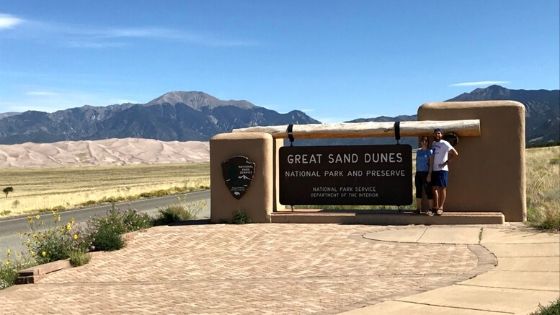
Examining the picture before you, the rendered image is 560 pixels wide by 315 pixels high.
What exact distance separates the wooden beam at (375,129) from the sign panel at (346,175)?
37 centimetres

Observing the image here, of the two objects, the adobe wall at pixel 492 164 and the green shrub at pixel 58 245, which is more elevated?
the adobe wall at pixel 492 164

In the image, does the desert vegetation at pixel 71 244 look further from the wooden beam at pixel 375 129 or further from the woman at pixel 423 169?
the woman at pixel 423 169

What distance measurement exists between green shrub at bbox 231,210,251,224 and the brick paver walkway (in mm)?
1888

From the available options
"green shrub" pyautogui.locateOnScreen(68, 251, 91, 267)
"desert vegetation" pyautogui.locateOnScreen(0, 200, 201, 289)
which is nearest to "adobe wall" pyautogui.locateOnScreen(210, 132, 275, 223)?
"desert vegetation" pyautogui.locateOnScreen(0, 200, 201, 289)

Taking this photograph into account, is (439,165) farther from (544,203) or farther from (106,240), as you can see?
(106,240)

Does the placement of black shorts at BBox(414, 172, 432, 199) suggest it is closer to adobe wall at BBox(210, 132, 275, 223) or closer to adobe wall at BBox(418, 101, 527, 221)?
adobe wall at BBox(418, 101, 527, 221)

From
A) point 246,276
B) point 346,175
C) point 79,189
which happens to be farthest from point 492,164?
point 79,189

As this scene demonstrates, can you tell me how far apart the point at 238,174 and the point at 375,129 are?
352 centimetres

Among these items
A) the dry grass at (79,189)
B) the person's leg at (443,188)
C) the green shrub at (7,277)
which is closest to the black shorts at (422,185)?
the person's leg at (443,188)

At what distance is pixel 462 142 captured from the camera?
1410cm

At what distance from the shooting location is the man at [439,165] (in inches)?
528

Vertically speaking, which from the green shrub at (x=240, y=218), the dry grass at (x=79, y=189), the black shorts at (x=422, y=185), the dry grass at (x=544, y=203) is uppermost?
the black shorts at (x=422, y=185)

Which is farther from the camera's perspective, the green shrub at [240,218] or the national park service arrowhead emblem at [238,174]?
the national park service arrowhead emblem at [238,174]

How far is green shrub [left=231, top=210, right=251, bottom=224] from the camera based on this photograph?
48.9 ft
